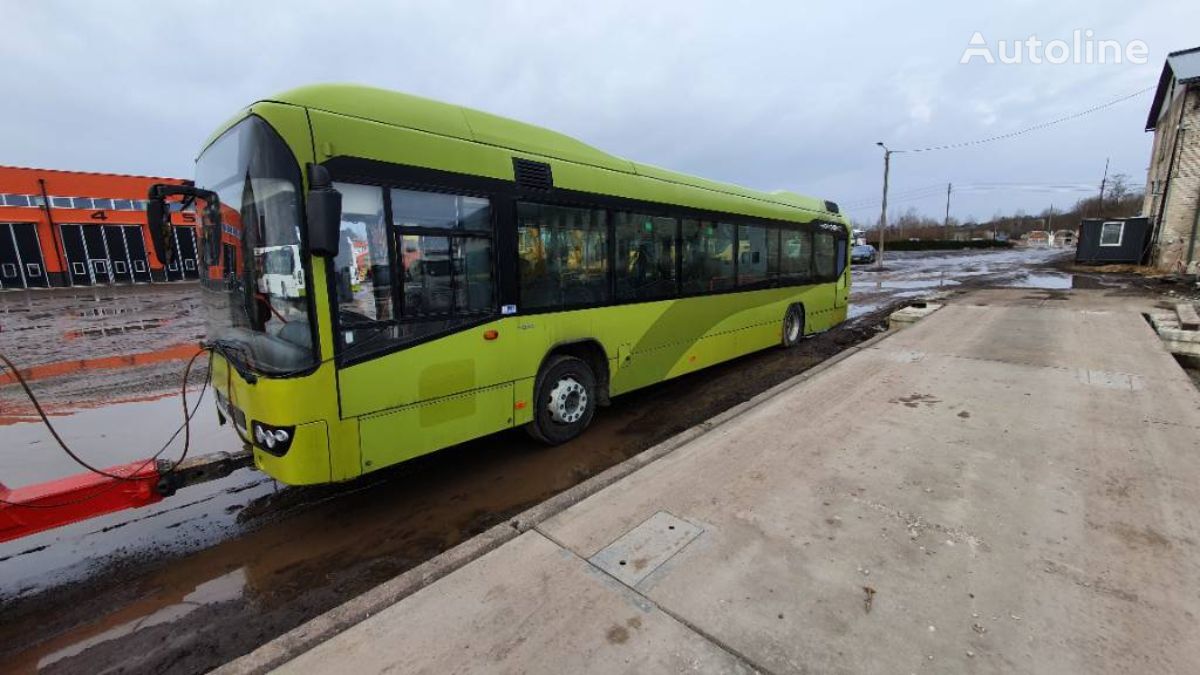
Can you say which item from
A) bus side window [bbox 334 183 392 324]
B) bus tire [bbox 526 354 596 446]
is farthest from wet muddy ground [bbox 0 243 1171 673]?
bus side window [bbox 334 183 392 324]

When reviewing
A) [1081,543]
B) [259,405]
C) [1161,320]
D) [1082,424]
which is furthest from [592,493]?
[1161,320]

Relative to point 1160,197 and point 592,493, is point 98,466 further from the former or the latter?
point 1160,197

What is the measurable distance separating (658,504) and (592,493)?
1.72ft

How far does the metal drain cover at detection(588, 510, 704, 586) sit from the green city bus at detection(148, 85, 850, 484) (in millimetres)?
1967

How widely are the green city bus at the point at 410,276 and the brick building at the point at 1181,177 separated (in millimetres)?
28713

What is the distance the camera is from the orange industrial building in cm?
3247

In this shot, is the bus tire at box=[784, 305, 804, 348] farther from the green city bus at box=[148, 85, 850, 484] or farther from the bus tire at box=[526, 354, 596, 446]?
the bus tire at box=[526, 354, 596, 446]

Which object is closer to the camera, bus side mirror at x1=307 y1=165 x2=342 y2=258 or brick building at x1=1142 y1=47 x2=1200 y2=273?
bus side mirror at x1=307 y1=165 x2=342 y2=258

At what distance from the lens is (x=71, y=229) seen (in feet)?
112

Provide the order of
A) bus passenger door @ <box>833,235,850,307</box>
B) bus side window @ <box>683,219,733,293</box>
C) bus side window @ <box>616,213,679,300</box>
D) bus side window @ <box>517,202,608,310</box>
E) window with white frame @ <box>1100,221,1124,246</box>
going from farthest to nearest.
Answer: window with white frame @ <box>1100,221,1124,246</box> < bus passenger door @ <box>833,235,850,307</box> < bus side window @ <box>683,219,733,293</box> < bus side window @ <box>616,213,679,300</box> < bus side window @ <box>517,202,608,310</box>

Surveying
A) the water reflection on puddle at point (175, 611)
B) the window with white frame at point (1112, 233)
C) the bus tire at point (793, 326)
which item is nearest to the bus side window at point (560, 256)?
the water reflection on puddle at point (175, 611)

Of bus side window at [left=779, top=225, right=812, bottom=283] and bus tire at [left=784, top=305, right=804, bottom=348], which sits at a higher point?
bus side window at [left=779, top=225, right=812, bottom=283]

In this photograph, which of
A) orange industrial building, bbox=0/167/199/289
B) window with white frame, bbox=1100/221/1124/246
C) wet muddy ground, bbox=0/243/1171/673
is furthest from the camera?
orange industrial building, bbox=0/167/199/289

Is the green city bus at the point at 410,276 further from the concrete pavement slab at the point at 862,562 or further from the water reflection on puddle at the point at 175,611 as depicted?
the concrete pavement slab at the point at 862,562
